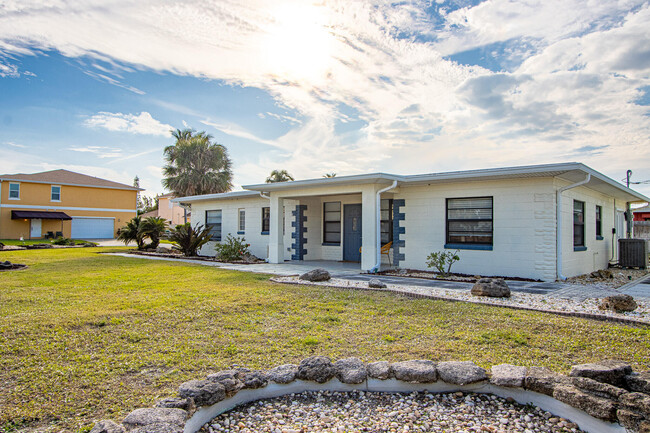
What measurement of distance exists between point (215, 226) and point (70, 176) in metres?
22.7

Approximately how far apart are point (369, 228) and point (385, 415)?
8.13 metres

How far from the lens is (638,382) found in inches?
104

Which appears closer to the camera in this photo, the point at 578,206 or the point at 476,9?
the point at 476,9

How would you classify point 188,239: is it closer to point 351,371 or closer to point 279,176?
point 351,371

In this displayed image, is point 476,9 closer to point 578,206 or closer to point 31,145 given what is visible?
point 578,206

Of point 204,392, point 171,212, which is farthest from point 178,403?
point 171,212

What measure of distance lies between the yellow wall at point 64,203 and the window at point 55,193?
20 cm

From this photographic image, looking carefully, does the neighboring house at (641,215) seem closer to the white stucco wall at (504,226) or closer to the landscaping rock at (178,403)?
the white stucco wall at (504,226)

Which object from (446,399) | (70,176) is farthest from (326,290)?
(70,176)

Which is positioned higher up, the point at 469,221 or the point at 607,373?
the point at 469,221

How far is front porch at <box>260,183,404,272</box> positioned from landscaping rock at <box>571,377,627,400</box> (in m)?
9.04

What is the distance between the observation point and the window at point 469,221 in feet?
32.3

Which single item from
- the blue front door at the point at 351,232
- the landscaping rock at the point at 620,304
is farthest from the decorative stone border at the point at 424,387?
the blue front door at the point at 351,232

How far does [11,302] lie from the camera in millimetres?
5977
